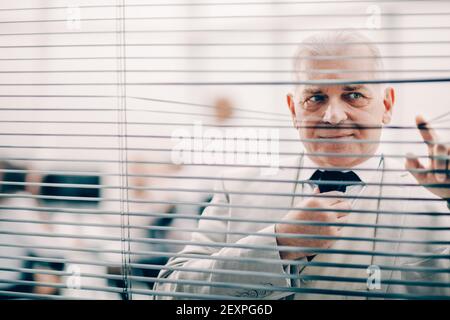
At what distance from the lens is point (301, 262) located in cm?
96

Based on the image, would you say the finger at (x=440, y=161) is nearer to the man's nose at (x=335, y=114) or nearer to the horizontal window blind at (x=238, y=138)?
the horizontal window blind at (x=238, y=138)

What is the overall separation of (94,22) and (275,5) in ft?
1.42

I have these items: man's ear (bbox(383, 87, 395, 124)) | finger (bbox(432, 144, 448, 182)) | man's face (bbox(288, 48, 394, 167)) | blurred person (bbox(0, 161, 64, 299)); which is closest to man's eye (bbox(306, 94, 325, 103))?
man's face (bbox(288, 48, 394, 167))

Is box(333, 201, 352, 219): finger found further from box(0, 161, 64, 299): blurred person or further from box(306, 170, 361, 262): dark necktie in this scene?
box(0, 161, 64, 299): blurred person

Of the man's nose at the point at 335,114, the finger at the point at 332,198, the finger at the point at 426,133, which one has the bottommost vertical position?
the finger at the point at 332,198

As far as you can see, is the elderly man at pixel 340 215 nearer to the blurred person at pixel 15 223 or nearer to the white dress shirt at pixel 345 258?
the white dress shirt at pixel 345 258

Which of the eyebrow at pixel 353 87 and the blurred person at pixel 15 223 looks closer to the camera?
the eyebrow at pixel 353 87

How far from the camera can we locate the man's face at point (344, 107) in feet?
3.24

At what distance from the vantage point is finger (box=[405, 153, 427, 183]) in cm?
96

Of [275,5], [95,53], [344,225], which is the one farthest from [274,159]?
[95,53]

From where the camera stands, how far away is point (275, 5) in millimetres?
1016

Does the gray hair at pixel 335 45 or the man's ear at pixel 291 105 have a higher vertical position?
the gray hair at pixel 335 45

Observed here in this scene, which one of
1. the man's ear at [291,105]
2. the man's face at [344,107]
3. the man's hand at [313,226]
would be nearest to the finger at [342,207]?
the man's hand at [313,226]

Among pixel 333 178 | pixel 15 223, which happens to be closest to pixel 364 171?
pixel 333 178
